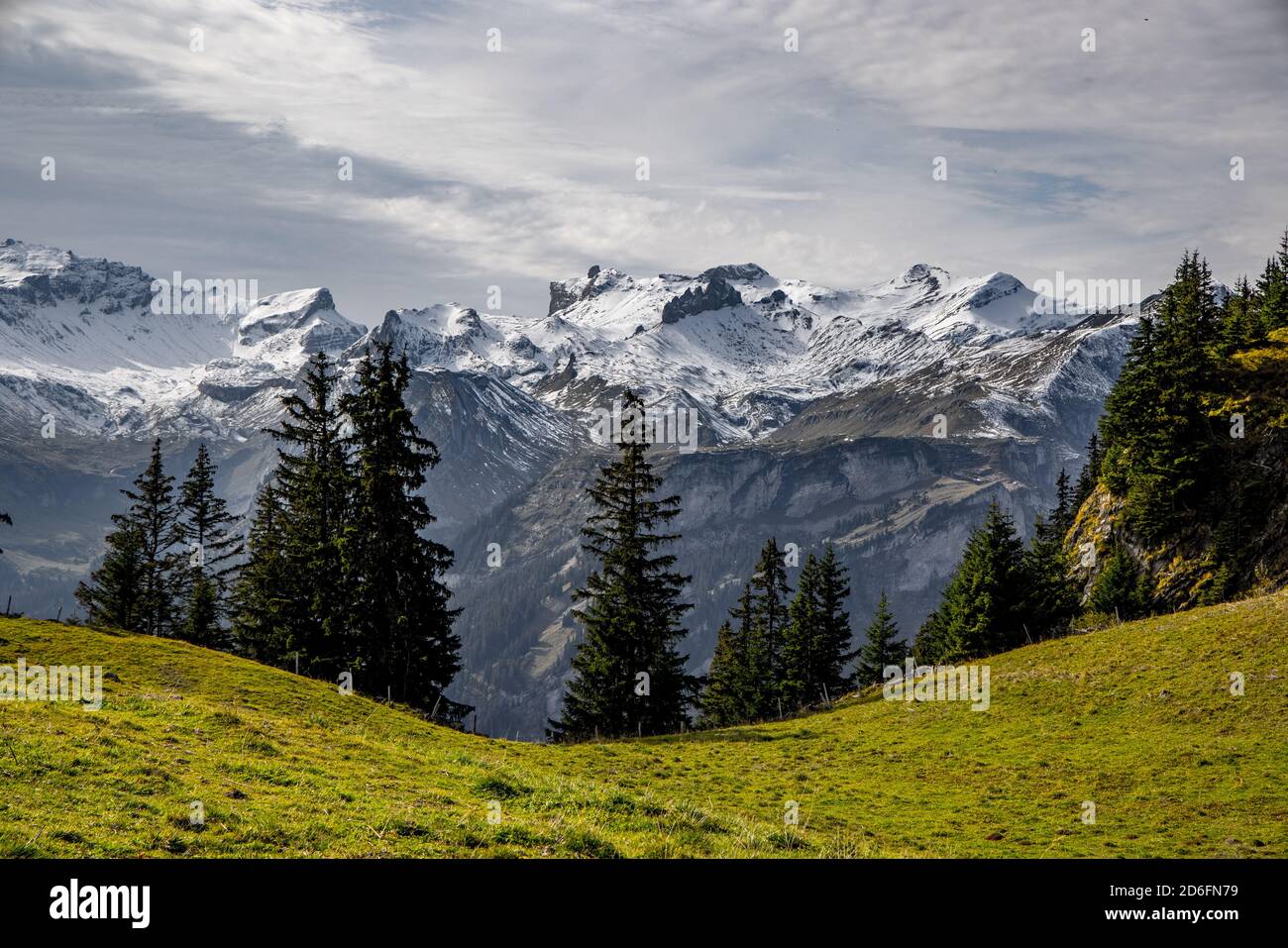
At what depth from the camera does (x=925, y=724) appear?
4153 centimetres

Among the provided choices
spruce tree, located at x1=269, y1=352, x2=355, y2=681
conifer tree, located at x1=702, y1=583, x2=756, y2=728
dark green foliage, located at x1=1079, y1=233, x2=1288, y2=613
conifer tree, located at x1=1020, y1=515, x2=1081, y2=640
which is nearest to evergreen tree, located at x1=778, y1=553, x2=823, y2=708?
conifer tree, located at x1=702, y1=583, x2=756, y2=728

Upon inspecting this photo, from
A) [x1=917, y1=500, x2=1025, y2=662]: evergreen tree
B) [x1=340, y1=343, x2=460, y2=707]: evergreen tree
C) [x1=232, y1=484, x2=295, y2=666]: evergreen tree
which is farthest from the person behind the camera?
[x1=917, y1=500, x2=1025, y2=662]: evergreen tree

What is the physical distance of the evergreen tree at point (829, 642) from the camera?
74188mm

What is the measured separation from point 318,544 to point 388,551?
16.5ft

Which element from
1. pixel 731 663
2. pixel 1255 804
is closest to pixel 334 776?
pixel 1255 804

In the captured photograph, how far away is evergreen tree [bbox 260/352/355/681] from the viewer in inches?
1986

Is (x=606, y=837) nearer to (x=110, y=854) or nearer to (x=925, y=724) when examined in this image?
(x=110, y=854)

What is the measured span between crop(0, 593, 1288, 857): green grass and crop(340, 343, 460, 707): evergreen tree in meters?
8.45

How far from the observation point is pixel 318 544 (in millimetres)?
51062

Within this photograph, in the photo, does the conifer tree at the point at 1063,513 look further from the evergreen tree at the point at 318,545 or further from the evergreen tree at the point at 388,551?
the evergreen tree at the point at 318,545

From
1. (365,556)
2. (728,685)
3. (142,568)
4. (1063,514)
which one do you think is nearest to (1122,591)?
(728,685)

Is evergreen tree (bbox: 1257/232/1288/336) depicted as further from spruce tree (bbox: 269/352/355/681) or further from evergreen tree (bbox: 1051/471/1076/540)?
spruce tree (bbox: 269/352/355/681)

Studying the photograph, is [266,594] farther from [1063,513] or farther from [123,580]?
[1063,513]

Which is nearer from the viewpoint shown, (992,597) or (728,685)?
(992,597)
